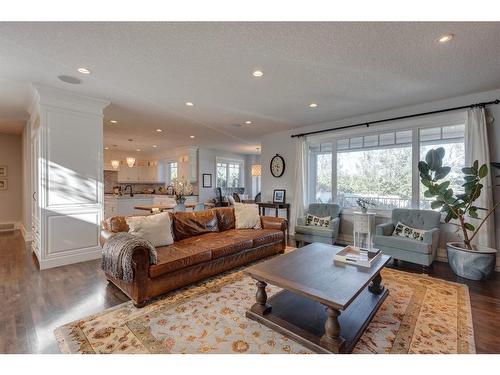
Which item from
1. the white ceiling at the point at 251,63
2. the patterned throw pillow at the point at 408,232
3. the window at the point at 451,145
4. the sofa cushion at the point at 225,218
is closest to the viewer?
the white ceiling at the point at 251,63

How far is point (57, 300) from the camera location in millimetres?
2447

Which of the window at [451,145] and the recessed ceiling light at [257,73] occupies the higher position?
the recessed ceiling light at [257,73]

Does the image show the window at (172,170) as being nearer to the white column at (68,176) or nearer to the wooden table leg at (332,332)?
the white column at (68,176)

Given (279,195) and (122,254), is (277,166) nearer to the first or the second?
(279,195)

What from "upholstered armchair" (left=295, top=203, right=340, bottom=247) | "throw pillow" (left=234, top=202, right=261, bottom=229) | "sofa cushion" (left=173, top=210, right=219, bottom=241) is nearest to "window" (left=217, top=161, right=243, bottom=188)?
"upholstered armchair" (left=295, top=203, right=340, bottom=247)

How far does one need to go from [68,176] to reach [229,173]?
6589mm

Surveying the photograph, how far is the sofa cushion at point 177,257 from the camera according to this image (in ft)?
7.98

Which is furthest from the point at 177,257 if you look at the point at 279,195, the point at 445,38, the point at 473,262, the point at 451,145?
the point at 451,145

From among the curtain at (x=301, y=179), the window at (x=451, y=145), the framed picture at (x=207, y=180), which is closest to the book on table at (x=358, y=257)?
the window at (x=451, y=145)

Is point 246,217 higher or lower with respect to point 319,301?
higher

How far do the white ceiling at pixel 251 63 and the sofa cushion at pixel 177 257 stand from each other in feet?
6.91

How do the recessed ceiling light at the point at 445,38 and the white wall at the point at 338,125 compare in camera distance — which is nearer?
the recessed ceiling light at the point at 445,38
